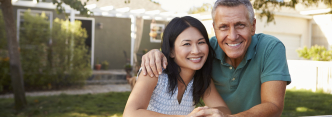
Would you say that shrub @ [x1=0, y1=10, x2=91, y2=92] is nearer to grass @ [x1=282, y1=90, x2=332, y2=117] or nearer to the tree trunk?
the tree trunk

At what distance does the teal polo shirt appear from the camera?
1.78 meters

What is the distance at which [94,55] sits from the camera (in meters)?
12.7

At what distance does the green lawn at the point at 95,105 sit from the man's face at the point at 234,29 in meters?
3.92

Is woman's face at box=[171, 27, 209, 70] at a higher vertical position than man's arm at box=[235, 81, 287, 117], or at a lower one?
higher

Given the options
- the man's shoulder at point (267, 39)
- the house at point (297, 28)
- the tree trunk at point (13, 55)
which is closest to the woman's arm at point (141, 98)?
the man's shoulder at point (267, 39)

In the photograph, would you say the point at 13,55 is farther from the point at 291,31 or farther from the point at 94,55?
the point at 291,31

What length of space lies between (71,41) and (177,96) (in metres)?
7.18

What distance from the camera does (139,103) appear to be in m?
1.63

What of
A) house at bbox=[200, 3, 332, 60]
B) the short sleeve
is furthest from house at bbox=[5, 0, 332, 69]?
the short sleeve

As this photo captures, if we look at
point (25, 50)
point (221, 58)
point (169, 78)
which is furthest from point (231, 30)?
point (25, 50)

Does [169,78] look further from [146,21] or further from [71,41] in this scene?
[146,21]

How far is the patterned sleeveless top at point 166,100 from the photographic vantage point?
1905 mm

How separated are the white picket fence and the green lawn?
0.49 m

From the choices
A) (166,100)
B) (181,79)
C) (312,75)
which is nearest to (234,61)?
(181,79)
